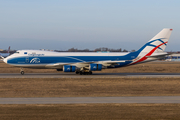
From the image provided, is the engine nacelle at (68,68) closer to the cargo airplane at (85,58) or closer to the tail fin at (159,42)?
the cargo airplane at (85,58)

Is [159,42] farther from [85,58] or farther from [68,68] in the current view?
[68,68]

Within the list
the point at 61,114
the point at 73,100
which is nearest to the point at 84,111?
the point at 61,114

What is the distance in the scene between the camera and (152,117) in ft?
45.1

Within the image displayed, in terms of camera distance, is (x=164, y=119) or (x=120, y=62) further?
(x=120, y=62)

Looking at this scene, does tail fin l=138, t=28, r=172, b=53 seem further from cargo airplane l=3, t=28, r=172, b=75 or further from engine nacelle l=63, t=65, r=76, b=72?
engine nacelle l=63, t=65, r=76, b=72

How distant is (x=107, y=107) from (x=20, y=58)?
2874 cm

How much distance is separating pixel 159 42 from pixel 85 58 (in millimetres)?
14291

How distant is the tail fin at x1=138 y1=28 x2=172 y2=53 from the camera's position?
1770 inches

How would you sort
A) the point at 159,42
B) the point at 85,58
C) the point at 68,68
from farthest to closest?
the point at 159,42 → the point at 85,58 → the point at 68,68

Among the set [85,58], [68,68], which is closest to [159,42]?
[85,58]

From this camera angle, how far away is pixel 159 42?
45.1 metres

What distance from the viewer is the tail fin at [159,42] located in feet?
148

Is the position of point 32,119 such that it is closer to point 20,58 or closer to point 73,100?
point 73,100

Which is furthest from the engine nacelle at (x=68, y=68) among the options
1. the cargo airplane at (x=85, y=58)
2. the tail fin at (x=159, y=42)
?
the tail fin at (x=159, y=42)
